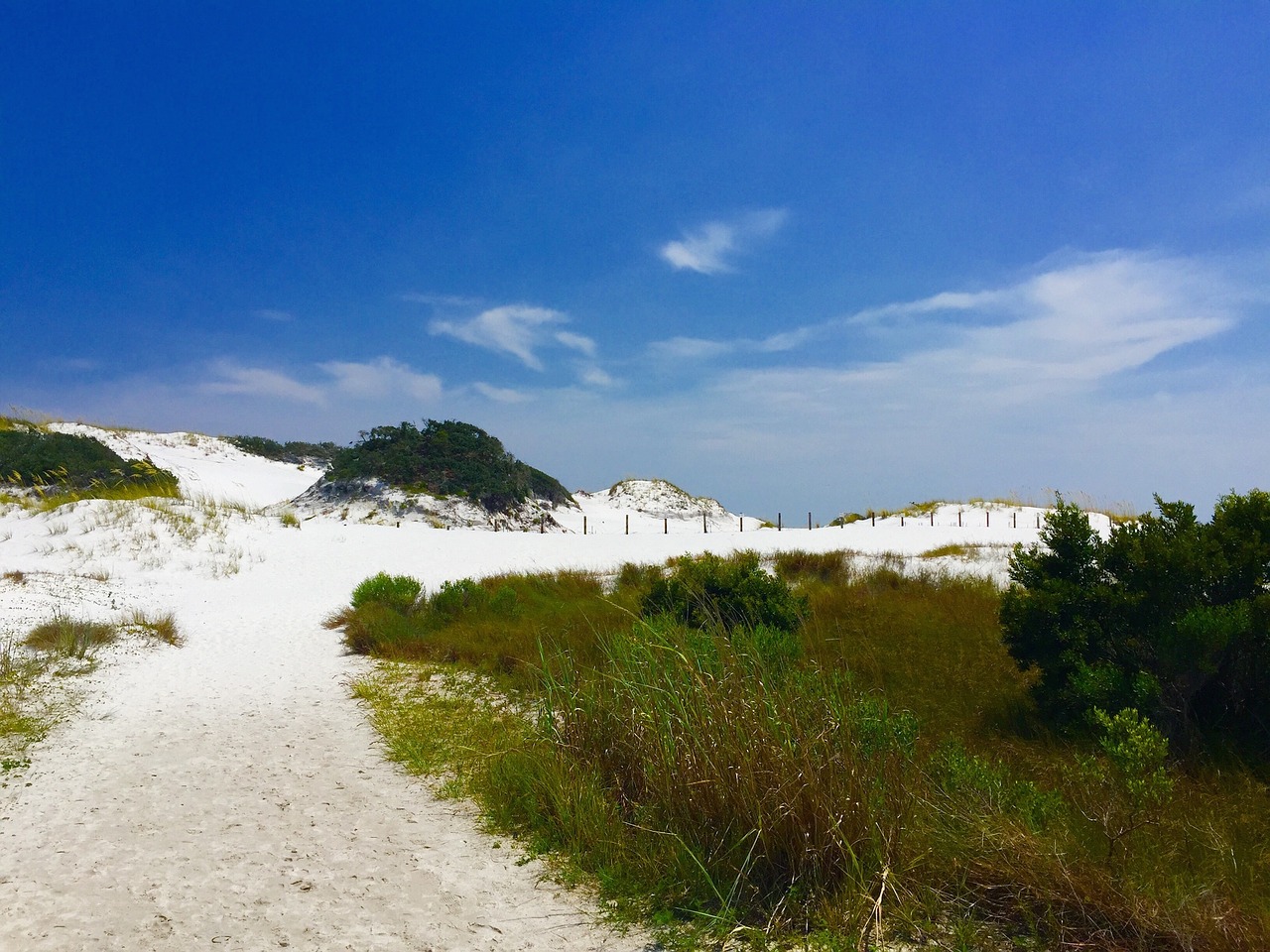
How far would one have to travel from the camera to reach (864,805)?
3.47m

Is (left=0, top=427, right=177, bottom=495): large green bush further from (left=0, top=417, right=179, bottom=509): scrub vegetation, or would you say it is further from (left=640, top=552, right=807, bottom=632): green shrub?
(left=640, top=552, right=807, bottom=632): green shrub

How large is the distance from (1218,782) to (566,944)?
12.9 feet

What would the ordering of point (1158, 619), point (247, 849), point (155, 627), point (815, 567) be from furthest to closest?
point (815, 567), point (155, 627), point (1158, 619), point (247, 849)

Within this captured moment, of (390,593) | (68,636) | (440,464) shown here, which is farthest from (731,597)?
(440,464)

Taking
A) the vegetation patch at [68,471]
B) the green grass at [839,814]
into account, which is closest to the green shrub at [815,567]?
the green grass at [839,814]

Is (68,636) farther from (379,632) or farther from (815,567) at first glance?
(815,567)

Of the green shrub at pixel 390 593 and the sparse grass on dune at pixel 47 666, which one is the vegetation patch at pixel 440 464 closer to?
the green shrub at pixel 390 593

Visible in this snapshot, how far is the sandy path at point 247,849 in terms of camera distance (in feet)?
11.6

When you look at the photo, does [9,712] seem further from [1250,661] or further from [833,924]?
[1250,661]

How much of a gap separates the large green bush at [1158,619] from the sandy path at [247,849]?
13.1ft

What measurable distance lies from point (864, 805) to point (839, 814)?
12cm

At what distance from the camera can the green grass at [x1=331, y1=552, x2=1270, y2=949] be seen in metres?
3.15

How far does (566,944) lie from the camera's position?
339 cm

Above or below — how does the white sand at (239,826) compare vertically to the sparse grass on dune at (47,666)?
below
